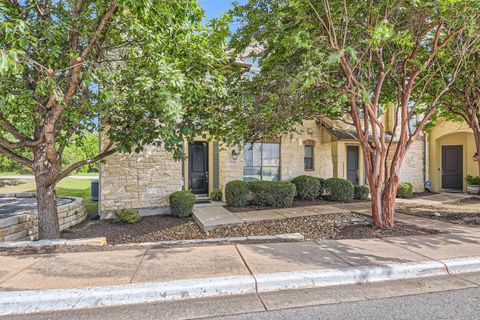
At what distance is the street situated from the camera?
281cm

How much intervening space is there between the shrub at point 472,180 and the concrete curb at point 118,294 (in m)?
14.4

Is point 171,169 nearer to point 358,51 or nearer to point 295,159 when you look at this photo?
point 295,159

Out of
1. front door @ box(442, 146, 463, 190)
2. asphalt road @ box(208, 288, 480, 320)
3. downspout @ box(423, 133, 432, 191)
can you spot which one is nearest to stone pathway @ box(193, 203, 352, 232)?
asphalt road @ box(208, 288, 480, 320)

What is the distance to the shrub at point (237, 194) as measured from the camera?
9312 millimetres

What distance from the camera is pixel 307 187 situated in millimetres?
10633

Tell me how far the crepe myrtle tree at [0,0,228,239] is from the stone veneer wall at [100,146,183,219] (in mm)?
2723

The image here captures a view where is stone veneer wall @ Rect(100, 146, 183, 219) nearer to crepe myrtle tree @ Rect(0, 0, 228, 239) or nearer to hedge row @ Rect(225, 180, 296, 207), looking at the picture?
hedge row @ Rect(225, 180, 296, 207)

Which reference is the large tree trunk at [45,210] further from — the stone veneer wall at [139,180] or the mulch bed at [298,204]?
the mulch bed at [298,204]

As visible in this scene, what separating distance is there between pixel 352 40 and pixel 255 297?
5.73 meters

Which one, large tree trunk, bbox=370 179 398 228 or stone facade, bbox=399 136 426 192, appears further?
stone facade, bbox=399 136 426 192

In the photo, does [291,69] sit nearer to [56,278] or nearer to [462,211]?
[56,278]

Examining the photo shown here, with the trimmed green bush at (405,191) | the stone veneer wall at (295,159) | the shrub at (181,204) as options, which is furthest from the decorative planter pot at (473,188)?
the shrub at (181,204)

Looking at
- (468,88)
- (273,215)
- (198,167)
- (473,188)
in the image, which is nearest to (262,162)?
(198,167)

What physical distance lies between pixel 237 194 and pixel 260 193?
0.93 metres
